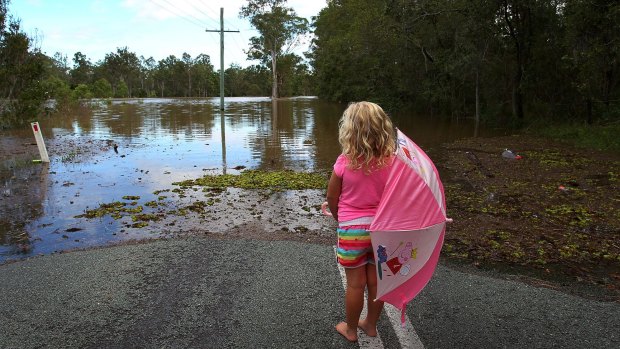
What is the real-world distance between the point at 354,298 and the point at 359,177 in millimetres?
856

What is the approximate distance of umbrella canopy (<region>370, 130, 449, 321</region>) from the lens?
276 cm

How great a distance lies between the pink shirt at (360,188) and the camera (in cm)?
286

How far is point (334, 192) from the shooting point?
117 inches

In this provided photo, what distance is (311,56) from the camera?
73000mm

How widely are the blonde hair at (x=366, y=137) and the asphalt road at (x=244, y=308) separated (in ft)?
4.25

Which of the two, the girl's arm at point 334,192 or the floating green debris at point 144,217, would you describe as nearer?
the girl's arm at point 334,192

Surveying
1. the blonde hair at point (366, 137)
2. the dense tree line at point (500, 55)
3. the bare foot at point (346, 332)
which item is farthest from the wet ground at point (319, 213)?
the dense tree line at point (500, 55)

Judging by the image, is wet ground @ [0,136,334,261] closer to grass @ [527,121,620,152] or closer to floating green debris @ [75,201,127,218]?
floating green debris @ [75,201,127,218]

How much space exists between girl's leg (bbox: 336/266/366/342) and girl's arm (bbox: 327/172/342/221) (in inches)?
16.1

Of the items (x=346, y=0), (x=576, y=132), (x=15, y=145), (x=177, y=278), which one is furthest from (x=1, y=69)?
(x=346, y=0)

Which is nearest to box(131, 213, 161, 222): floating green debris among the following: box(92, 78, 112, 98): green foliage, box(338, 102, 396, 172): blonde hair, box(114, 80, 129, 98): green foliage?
box(338, 102, 396, 172): blonde hair

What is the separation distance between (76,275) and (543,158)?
11.7 meters

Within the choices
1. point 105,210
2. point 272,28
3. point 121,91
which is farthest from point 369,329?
point 121,91

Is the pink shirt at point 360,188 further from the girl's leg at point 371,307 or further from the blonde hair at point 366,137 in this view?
the girl's leg at point 371,307
